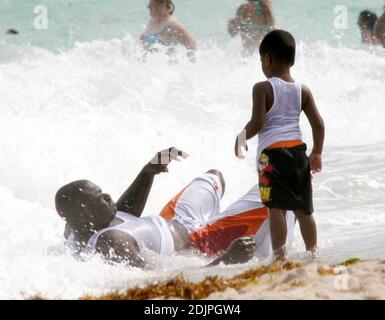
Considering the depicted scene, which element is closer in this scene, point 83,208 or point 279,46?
point 279,46

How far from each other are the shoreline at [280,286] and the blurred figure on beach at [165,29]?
819 centimetres

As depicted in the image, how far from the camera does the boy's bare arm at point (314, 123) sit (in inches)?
187

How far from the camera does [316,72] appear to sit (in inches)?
519

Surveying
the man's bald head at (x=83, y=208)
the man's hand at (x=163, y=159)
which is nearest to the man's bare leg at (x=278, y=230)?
the man's hand at (x=163, y=159)

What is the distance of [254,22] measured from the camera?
12.5 m

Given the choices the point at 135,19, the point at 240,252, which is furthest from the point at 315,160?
the point at 135,19

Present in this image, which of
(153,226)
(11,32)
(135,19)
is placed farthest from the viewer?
(135,19)

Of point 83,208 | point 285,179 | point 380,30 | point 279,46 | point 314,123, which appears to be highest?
point 380,30

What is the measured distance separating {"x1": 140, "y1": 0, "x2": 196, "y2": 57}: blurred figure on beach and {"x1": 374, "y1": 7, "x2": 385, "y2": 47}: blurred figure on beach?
2.67 meters

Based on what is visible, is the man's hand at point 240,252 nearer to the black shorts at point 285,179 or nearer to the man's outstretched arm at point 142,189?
the black shorts at point 285,179

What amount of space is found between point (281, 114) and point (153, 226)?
1.03 metres

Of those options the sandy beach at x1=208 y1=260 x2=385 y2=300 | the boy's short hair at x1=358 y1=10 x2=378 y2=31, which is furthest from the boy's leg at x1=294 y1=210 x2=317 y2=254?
the boy's short hair at x1=358 y1=10 x2=378 y2=31

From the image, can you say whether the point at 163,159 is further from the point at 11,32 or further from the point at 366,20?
the point at 11,32

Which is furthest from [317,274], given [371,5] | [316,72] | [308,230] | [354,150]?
[371,5]
